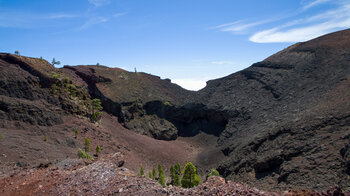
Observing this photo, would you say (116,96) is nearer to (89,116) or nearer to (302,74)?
(89,116)

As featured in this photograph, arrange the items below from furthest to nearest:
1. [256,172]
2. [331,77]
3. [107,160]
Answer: [331,77] < [256,172] < [107,160]

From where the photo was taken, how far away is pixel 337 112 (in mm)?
19047

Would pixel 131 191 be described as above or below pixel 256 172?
above

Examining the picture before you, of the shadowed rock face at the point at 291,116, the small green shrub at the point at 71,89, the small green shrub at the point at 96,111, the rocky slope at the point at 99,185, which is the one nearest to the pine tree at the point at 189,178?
the shadowed rock face at the point at 291,116

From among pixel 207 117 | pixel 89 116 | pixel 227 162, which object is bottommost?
pixel 227 162

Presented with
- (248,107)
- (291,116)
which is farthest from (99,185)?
(248,107)

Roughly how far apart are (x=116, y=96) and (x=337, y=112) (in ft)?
88.1

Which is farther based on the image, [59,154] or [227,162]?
[227,162]

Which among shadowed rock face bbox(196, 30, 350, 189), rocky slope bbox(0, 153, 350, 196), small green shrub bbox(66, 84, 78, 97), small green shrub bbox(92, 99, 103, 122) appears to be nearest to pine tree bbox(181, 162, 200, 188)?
shadowed rock face bbox(196, 30, 350, 189)

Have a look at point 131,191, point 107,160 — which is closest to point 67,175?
point 107,160

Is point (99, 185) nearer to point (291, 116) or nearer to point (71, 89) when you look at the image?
point (291, 116)

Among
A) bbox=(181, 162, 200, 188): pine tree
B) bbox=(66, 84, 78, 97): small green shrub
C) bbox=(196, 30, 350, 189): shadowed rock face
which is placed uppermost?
bbox=(66, 84, 78, 97): small green shrub

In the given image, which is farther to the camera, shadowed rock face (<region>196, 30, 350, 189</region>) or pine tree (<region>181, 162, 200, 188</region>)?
pine tree (<region>181, 162, 200, 188</region>)

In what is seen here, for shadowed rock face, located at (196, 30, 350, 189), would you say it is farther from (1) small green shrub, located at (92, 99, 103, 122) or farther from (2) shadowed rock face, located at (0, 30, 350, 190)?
(1) small green shrub, located at (92, 99, 103, 122)
